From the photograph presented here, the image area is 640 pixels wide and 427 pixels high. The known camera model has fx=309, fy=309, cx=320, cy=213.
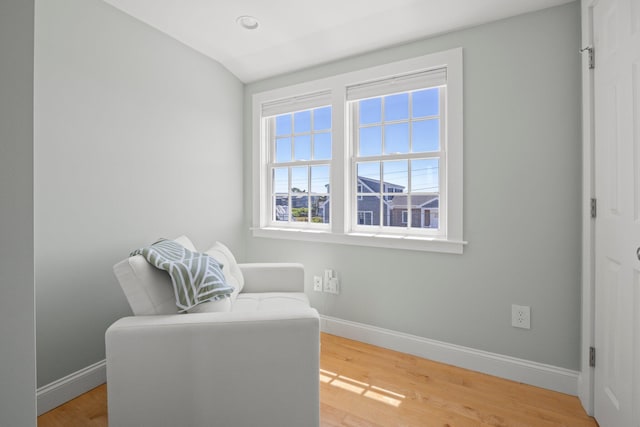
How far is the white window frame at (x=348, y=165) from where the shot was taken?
84.0 inches

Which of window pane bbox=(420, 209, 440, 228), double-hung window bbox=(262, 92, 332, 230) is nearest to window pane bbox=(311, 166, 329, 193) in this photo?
double-hung window bbox=(262, 92, 332, 230)

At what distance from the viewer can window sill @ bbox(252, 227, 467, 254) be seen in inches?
86.0

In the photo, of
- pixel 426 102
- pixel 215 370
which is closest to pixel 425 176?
pixel 426 102

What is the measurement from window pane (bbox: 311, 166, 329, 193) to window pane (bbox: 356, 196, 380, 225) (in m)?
0.36

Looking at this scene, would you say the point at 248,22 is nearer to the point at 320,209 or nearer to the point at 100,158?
the point at 100,158

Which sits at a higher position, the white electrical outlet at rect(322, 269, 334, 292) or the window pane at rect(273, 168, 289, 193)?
the window pane at rect(273, 168, 289, 193)

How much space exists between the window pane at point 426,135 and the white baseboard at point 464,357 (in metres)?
1.42

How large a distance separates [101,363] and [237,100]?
2393mm

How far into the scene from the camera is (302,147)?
293cm

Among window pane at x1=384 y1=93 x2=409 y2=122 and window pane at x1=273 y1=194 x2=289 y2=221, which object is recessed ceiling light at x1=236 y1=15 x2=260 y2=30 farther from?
window pane at x1=273 y1=194 x2=289 y2=221

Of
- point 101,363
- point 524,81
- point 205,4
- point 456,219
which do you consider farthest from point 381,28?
point 101,363

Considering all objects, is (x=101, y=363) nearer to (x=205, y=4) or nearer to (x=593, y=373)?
(x=205, y=4)

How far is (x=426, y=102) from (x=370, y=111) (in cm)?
45

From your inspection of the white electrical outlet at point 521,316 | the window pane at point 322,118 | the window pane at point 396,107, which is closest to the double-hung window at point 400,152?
the window pane at point 396,107
